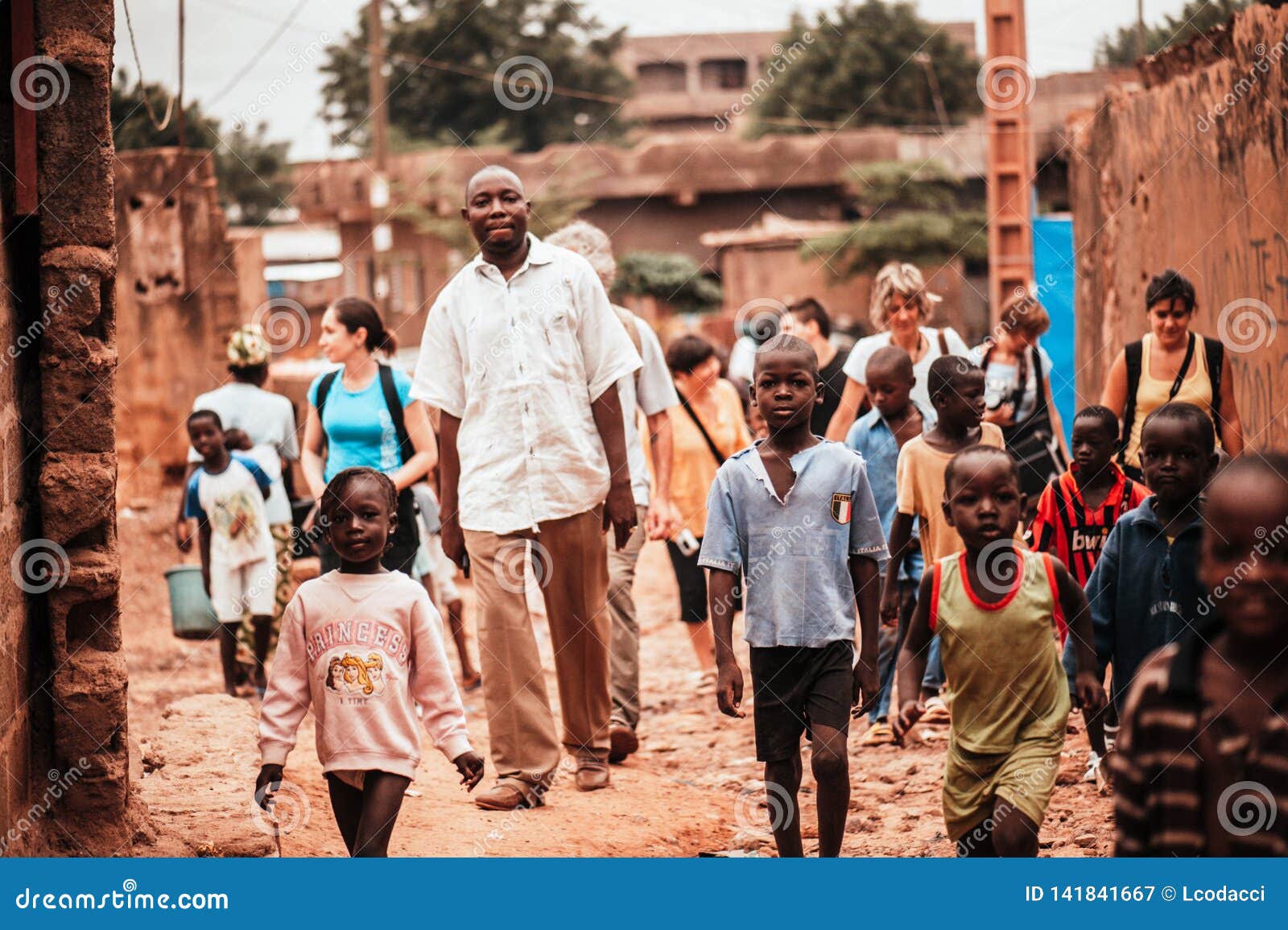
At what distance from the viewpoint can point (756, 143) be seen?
2794cm

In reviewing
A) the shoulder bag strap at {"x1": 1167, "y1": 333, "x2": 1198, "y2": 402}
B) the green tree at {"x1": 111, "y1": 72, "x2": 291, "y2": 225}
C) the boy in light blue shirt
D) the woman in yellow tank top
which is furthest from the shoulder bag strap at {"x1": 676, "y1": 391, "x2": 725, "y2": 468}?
the green tree at {"x1": 111, "y1": 72, "x2": 291, "y2": 225}

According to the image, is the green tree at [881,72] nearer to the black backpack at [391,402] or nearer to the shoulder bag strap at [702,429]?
the shoulder bag strap at [702,429]

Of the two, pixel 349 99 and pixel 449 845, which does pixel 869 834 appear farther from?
pixel 349 99

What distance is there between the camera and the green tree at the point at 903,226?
26719 millimetres

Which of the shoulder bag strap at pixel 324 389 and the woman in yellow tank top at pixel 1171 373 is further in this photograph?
the shoulder bag strap at pixel 324 389

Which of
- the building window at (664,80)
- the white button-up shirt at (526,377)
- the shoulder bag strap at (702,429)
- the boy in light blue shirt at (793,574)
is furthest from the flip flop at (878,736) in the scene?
the building window at (664,80)

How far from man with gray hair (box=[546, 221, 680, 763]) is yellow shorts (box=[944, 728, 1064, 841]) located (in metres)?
2.20

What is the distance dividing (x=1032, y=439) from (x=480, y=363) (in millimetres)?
2715

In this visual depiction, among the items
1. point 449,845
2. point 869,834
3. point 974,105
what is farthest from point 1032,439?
point 974,105

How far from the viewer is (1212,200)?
25.1 feet

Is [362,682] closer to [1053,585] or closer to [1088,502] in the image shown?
[1053,585]

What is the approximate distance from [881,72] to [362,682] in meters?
32.6

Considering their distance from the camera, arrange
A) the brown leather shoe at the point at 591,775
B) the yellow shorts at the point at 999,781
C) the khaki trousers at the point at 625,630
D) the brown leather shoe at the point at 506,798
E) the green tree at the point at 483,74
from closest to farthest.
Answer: the yellow shorts at the point at 999,781 < the brown leather shoe at the point at 506,798 < the brown leather shoe at the point at 591,775 < the khaki trousers at the point at 625,630 < the green tree at the point at 483,74

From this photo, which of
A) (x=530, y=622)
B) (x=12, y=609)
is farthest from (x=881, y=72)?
(x=12, y=609)
